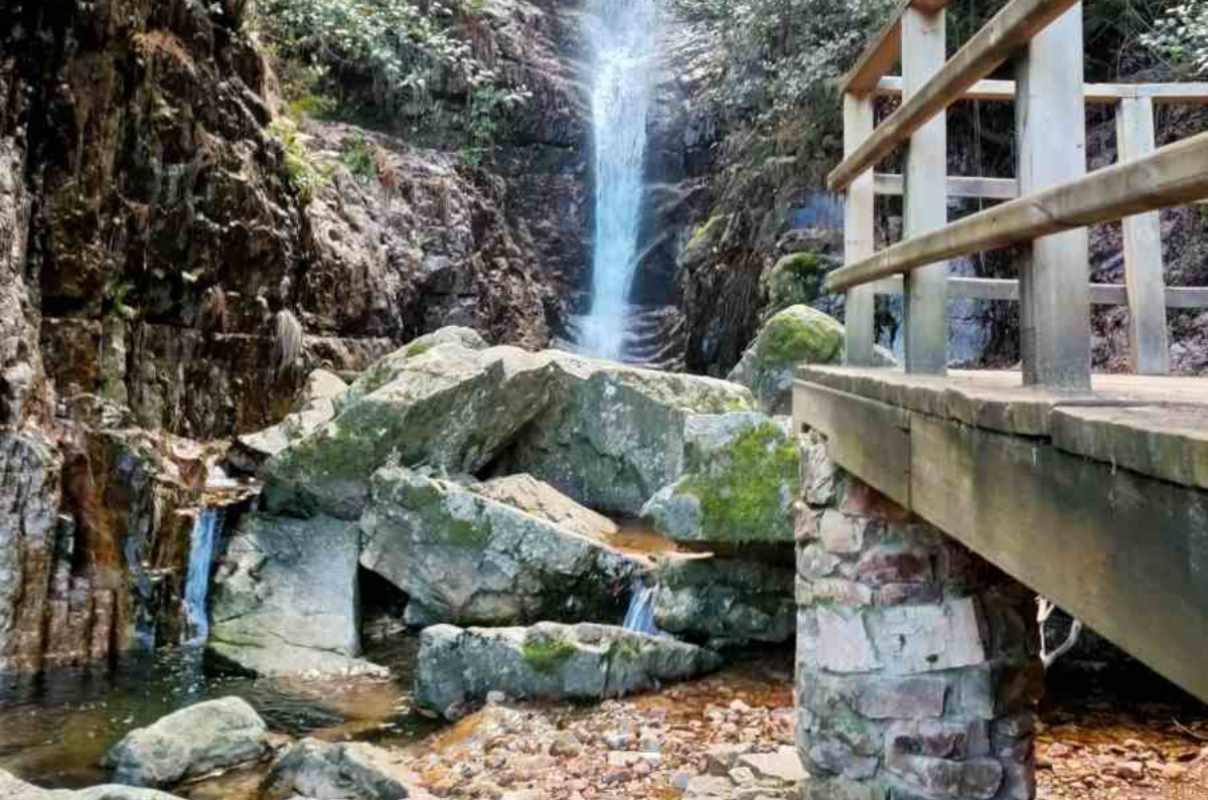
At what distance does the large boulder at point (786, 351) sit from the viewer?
980 cm

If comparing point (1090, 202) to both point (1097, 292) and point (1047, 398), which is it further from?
point (1097, 292)

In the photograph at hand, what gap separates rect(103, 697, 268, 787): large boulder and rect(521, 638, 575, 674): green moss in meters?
1.60

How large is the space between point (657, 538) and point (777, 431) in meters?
2.53

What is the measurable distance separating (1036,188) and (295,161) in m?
11.6

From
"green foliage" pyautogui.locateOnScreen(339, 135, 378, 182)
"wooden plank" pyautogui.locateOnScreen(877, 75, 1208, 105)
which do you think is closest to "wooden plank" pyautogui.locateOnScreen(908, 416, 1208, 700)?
"wooden plank" pyautogui.locateOnScreen(877, 75, 1208, 105)

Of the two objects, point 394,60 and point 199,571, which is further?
point 394,60

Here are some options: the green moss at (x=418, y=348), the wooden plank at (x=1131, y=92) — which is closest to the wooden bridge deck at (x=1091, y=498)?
the wooden plank at (x=1131, y=92)

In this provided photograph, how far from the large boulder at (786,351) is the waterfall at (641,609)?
3286 millimetres

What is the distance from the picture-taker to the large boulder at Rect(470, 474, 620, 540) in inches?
348

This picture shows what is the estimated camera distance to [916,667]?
3455mm

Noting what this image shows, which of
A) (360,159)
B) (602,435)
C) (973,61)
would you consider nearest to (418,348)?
(602,435)

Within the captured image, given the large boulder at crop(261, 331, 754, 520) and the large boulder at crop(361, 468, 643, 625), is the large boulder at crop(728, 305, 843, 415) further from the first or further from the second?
the large boulder at crop(361, 468, 643, 625)

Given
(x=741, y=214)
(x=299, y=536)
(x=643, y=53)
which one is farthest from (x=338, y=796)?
(x=643, y=53)

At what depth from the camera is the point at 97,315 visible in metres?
8.91
